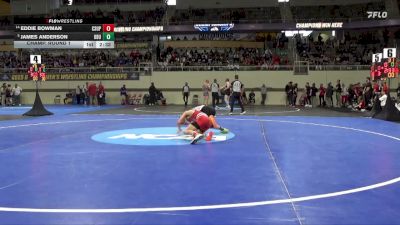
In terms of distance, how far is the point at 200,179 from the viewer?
7000 mm

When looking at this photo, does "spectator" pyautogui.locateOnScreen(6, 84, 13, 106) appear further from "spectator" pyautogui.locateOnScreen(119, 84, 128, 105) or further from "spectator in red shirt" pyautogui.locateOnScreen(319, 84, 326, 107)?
"spectator in red shirt" pyautogui.locateOnScreen(319, 84, 326, 107)

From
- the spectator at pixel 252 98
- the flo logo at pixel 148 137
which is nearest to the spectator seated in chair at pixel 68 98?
the spectator at pixel 252 98

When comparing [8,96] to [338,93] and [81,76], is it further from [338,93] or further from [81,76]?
[338,93]

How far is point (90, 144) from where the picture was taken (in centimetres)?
1103

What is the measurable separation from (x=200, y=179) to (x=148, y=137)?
5.50 meters

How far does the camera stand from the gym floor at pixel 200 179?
16.8 ft

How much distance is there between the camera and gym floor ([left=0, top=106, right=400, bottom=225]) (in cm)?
512

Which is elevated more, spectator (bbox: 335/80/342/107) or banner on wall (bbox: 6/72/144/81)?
banner on wall (bbox: 6/72/144/81)

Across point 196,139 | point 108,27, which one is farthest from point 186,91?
point 196,139

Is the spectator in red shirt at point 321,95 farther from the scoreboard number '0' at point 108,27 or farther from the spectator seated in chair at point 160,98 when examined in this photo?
the scoreboard number '0' at point 108,27

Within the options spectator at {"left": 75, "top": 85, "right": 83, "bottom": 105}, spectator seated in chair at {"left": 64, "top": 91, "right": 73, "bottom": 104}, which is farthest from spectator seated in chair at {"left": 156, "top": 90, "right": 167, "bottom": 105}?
spectator seated in chair at {"left": 64, "top": 91, "right": 73, "bottom": 104}
